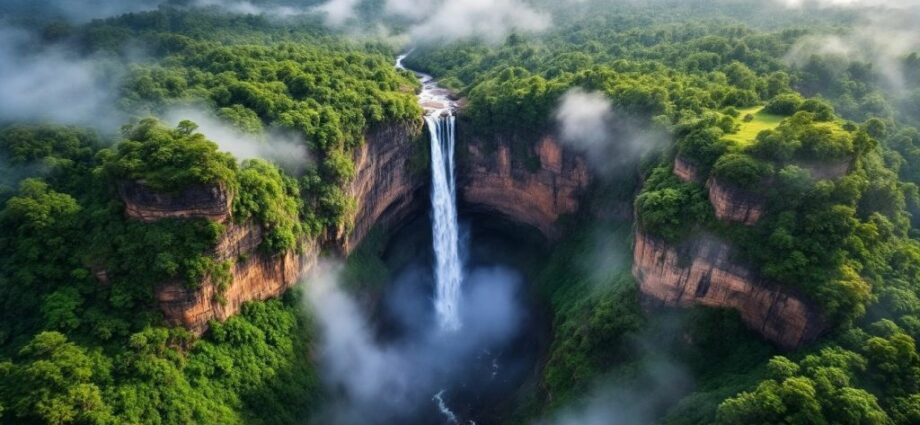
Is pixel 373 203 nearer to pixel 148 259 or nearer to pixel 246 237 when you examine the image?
pixel 246 237

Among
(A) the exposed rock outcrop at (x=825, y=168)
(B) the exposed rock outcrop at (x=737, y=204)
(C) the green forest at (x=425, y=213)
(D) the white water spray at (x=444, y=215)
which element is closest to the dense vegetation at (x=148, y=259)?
(C) the green forest at (x=425, y=213)

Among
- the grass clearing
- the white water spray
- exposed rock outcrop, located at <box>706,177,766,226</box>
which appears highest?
the grass clearing

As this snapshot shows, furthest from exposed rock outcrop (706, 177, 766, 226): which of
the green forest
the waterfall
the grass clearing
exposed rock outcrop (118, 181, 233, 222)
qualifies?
exposed rock outcrop (118, 181, 233, 222)

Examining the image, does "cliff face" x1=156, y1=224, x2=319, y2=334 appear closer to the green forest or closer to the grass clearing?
the green forest

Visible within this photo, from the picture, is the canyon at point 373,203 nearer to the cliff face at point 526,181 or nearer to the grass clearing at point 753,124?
the cliff face at point 526,181

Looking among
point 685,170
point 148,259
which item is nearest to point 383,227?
point 148,259
